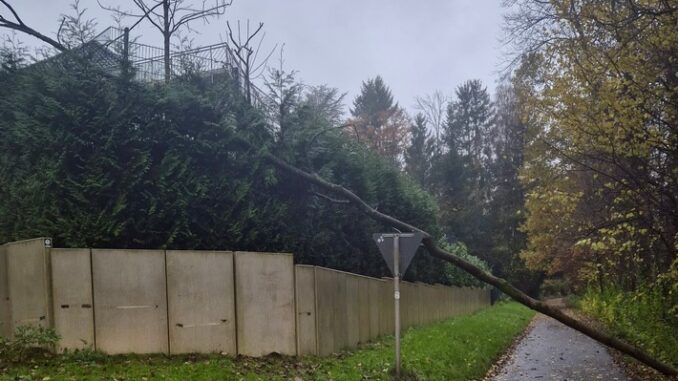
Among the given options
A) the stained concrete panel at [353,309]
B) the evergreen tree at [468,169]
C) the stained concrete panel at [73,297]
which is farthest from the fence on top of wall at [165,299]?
the evergreen tree at [468,169]

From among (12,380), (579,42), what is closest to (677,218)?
(579,42)

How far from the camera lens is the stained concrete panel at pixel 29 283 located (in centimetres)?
799

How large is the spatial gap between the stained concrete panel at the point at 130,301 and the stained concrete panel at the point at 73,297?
0.35 feet

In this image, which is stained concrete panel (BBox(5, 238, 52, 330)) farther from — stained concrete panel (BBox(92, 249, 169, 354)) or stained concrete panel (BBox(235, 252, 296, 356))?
stained concrete panel (BBox(235, 252, 296, 356))

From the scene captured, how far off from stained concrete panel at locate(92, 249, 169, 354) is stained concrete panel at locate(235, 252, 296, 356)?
1.23m

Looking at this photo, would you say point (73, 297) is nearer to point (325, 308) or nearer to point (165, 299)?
point (165, 299)

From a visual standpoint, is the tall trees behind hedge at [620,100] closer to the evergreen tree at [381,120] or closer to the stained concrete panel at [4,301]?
the stained concrete panel at [4,301]

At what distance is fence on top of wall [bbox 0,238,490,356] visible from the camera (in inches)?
320

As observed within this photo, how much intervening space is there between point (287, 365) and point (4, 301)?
4.09 metres

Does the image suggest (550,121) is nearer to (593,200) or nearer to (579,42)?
(593,200)

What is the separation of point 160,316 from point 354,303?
214 inches

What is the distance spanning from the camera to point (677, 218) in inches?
479

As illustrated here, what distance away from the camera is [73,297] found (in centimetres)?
816

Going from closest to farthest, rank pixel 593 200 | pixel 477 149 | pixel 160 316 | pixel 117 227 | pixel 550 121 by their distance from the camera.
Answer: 1. pixel 160 316
2. pixel 117 227
3. pixel 550 121
4. pixel 593 200
5. pixel 477 149
